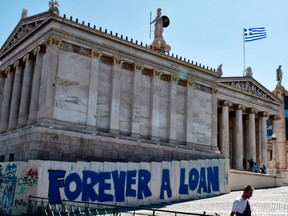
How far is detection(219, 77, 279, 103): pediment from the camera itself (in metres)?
43.9

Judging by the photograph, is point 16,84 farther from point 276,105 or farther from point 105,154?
point 276,105

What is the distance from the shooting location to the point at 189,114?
36.0 metres

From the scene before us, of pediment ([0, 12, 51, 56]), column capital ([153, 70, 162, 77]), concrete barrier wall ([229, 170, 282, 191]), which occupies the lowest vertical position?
concrete barrier wall ([229, 170, 282, 191])

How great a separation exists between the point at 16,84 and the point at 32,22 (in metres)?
5.47

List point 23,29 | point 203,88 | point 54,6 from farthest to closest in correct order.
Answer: point 203,88 < point 23,29 < point 54,6

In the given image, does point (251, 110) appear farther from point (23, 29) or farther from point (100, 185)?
point (23, 29)

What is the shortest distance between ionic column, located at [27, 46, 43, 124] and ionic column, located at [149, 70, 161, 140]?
9.94 m

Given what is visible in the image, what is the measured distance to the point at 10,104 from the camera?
33531 millimetres

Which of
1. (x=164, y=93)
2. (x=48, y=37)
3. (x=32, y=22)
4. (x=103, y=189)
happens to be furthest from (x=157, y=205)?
(x=32, y=22)

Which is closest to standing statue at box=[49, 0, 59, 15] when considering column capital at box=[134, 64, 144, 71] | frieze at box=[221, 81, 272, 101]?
column capital at box=[134, 64, 144, 71]

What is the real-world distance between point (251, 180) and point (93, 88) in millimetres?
17548

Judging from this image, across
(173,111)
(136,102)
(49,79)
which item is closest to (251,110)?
(173,111)

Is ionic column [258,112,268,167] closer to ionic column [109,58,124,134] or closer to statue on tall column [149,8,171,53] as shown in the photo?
statue on tall column [149,8,171,53]

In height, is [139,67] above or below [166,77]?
above
